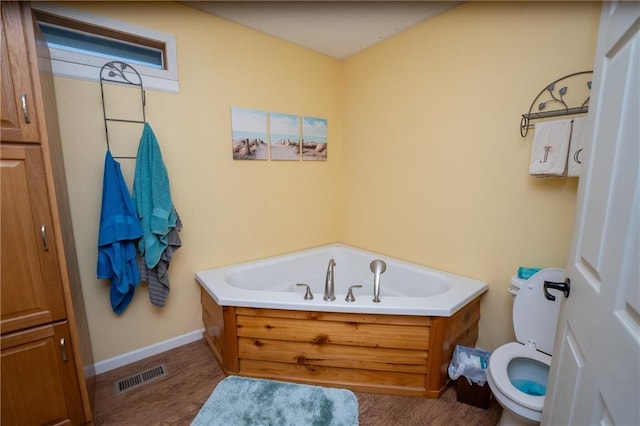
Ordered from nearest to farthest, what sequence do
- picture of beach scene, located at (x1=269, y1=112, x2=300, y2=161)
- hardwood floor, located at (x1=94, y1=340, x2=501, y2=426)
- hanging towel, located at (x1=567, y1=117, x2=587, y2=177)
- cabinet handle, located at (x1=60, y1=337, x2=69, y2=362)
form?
cabinet handle, located at (x1=60, y1=337, x2=69, y2=362) → hanging towel, located at (x1=567, y1=117, x2=587, y2=177) → hardwood floor, located at (x1=94, y1=340, x2=501, y2=426) → picture of beach scene, located at (x1=269, y1=112, x2=300, y2=161)

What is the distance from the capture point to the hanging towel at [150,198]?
1777 millimetres

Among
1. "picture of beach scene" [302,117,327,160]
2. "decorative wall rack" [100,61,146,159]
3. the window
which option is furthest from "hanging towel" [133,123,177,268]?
"picture of beach scene" [302,117,327,160]

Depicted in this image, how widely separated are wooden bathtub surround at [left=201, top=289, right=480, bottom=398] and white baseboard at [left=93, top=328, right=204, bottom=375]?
579 mm

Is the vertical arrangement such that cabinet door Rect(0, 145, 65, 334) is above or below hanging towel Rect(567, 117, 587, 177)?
below

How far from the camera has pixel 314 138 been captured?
269cm

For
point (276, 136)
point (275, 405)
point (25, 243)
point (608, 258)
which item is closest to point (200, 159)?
point (276, 136)

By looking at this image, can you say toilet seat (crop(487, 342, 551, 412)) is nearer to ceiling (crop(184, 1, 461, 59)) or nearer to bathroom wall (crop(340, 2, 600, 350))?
bathroom wall (crop(340, 2, 600, 350))

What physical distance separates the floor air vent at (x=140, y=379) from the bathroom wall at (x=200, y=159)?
0.69 ft

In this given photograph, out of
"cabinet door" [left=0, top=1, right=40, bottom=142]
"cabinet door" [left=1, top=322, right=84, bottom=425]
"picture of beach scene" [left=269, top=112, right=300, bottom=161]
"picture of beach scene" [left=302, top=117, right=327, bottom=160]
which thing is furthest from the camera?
"picture of beach scene" [left=302, top=117, right=327, bottom=160]

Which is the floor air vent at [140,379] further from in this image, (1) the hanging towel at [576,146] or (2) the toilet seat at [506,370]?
(1) the hanging towel at [576,146]

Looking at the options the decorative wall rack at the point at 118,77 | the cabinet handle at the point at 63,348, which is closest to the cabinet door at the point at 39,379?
the cabinet handle at the point at 63,348

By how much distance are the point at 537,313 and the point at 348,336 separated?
1.06 m

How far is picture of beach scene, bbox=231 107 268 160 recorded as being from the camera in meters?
2.21

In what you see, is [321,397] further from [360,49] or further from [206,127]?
[360,49]
